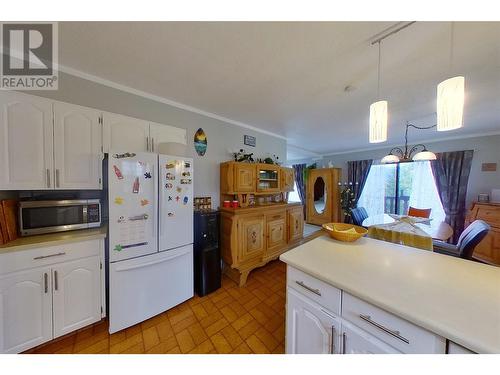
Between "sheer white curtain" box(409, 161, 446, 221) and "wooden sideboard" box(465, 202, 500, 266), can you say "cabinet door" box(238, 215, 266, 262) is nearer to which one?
"wooden sideboard" box(465, 202, 500, 266)

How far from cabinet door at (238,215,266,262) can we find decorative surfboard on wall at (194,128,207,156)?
3.53 ft

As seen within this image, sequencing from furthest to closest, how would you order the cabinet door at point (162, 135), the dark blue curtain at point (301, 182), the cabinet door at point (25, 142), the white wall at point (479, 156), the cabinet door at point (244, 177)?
1. the dark blue curtain at point (301, 182)
2. the white wall at point (479, 156)
3. the cabinet door at point (244, 177)
4. the cabinet door at point (162, 135)
5. the cabinet door at point (25, 142)

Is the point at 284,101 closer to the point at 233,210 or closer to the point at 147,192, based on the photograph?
the point at 233,210

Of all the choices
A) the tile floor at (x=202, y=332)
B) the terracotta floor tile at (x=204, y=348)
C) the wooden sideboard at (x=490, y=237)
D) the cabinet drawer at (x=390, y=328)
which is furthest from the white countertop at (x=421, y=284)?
the wooden sideboard at (x=490, y=237)

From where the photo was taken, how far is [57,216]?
141 centimetres

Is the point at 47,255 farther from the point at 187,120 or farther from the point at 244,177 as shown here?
the point at 244,177

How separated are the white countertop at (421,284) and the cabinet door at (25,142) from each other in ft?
6.53

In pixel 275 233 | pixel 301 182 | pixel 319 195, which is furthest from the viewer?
pixel 301 182

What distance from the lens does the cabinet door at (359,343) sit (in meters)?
0.72

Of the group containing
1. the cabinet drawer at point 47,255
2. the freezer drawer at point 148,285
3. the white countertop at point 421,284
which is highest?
the white countertop at point 421,284

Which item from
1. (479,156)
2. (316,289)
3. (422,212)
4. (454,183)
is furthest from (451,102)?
(479,156)

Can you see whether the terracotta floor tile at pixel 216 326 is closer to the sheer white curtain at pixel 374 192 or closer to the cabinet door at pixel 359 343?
the cabinet door at pixel 359 343

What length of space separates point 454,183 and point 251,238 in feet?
14.0
